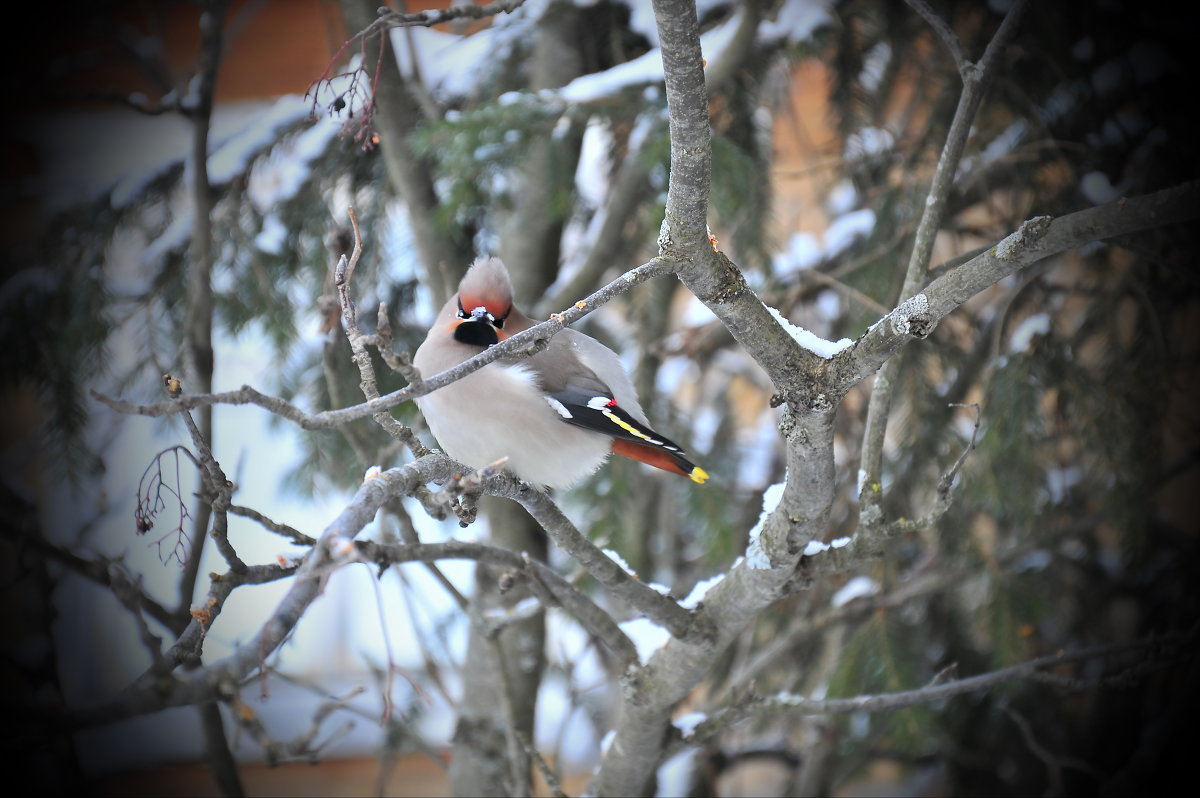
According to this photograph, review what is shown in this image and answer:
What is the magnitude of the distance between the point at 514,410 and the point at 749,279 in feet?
4.25

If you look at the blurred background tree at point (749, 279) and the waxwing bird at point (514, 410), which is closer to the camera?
the waxwing bird at point (514, 410)

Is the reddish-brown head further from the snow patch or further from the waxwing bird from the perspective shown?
the snow patch

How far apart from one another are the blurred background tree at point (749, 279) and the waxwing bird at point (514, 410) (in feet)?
1.32

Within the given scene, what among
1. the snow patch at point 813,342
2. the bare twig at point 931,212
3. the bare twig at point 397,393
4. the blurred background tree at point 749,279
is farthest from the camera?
the blurred background tree at point 749,279

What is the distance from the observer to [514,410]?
6.83ft

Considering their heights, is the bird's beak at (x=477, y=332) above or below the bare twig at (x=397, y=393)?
above

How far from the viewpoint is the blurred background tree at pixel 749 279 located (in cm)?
273

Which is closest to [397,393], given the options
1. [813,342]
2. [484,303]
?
[813,342]

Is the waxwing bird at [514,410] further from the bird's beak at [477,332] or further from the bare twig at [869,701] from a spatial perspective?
the bare twig at [869,701]

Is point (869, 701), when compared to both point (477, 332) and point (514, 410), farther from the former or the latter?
point (477, 332)

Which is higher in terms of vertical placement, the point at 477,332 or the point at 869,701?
the point at 477,332

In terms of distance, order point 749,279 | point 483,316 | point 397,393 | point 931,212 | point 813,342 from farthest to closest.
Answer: point 749,279
point 483,316
point 931,212
point 813,342
point 397,393

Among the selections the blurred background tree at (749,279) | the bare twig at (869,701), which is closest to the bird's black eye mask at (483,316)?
the blurred background tree at (749,279)

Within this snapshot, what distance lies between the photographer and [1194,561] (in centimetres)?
321
